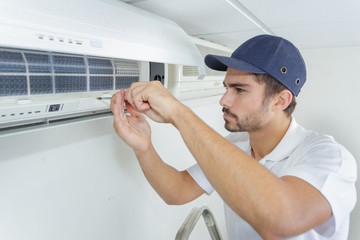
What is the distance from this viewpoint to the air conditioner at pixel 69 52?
49 centimetres

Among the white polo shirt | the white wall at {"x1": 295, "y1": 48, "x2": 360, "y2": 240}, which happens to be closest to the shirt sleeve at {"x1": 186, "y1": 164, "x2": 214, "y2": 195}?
the white polo shirt

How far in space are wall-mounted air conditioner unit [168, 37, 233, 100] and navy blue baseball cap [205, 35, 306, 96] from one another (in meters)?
0.38

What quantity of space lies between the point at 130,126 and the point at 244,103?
474 mm

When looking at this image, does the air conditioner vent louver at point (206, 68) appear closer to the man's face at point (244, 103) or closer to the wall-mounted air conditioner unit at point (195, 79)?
the wall-mounted air conditioner unit at point (195, 79)

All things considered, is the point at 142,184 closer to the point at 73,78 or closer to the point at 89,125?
the point at 89,125

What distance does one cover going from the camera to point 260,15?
1066 millimetres

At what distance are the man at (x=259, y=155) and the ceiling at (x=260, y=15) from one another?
0.16m

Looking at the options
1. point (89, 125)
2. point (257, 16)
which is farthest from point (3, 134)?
point (257, 16)

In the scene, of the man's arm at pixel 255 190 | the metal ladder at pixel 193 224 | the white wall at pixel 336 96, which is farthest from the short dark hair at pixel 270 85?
the white wall at pixel 336 96

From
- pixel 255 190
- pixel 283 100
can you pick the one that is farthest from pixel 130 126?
pixel 283 100

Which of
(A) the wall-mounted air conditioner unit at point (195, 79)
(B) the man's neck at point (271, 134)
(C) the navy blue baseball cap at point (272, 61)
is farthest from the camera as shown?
(A) the wall-mounted air conditioner unit at point (195, 79)

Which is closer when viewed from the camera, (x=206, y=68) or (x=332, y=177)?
(x=332, y=177)

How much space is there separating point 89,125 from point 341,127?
2480 mm

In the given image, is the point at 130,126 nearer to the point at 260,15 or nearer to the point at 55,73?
the point at 55,73
